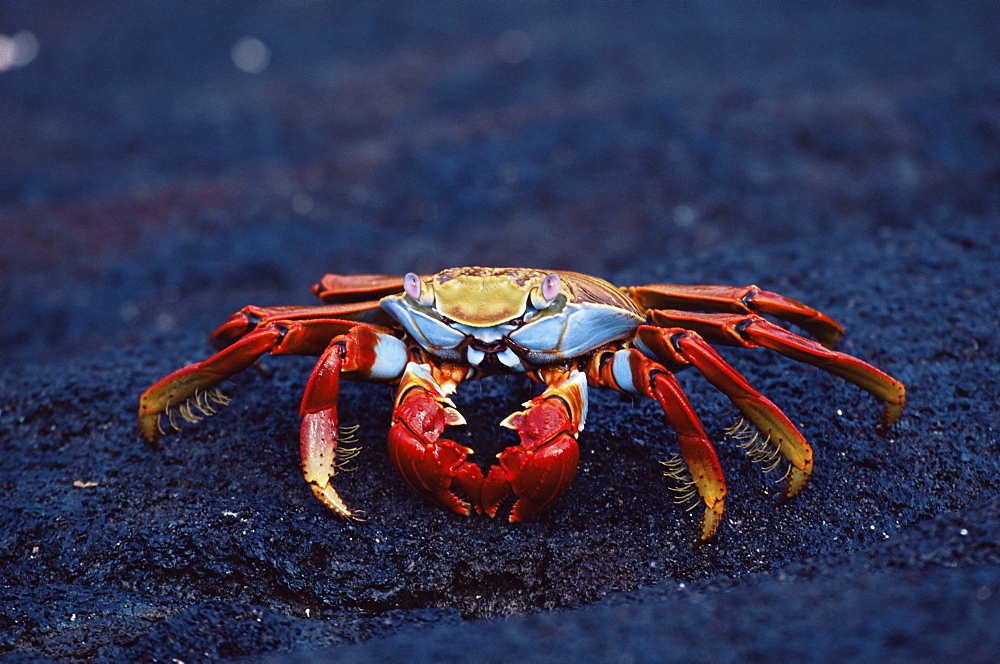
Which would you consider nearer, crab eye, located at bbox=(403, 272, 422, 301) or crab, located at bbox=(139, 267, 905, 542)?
crab, located at bbox=(139, 267, 905, 542)

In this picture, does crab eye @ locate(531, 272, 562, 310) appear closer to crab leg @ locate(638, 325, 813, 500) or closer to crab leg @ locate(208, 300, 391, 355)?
crab leg @ locate(638, 325, 813, 500)

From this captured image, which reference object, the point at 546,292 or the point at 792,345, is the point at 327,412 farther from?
the point at 792,345

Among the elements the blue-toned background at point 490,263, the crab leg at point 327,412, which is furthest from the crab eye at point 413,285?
the blue-toned background at point 490,263

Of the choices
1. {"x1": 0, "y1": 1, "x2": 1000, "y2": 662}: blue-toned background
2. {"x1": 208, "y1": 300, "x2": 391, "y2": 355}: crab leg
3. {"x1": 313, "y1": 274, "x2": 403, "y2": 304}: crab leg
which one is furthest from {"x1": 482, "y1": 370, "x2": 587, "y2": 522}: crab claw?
{"x1": 313, "y1": 274, "x2": 403, "y2": 304}: crab leg

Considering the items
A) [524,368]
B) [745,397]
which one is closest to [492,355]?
[524,368]

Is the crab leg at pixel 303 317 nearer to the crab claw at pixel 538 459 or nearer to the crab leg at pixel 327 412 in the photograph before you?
the crab leg at pixel 327 412

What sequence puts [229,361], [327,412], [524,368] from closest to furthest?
[327,412]
[524,368]
[229,361]

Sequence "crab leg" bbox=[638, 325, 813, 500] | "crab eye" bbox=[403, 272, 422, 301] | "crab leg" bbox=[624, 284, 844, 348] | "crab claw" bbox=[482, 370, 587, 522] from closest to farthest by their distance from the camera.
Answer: "crab claw" bbox=[482, 370, 587, 522]
"crab leg" bbox=[638, 325, 813, 500]
"crab eye" bbox=[403, 272, 422, 301]
"crab leg" bbox=[624, 284, 844, 348]
